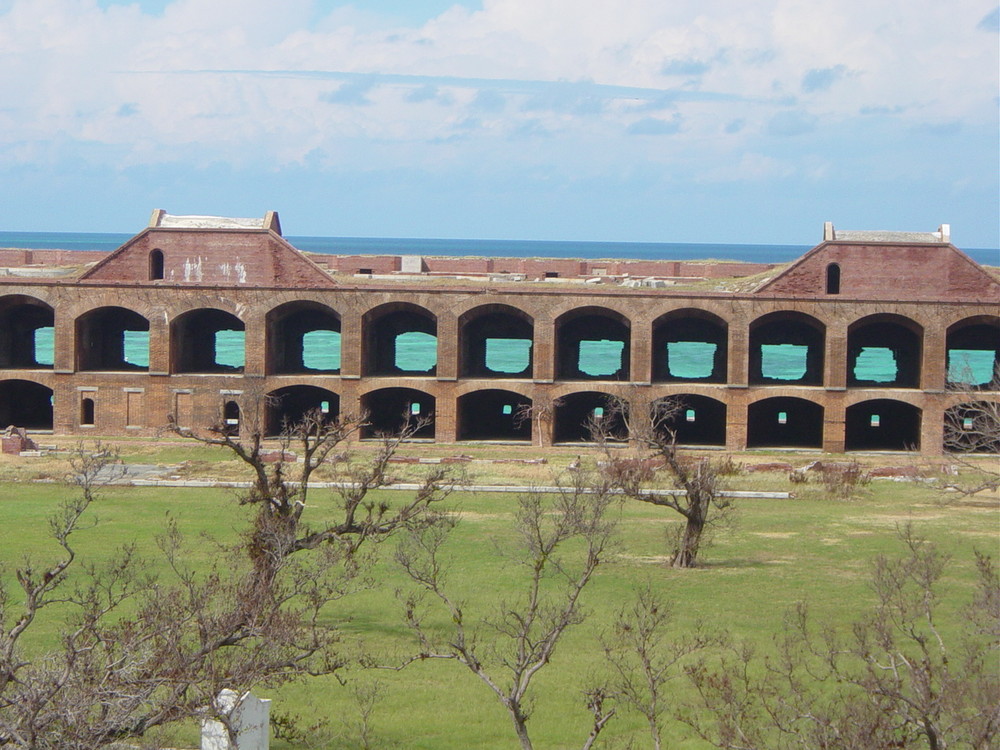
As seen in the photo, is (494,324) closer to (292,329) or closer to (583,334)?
(583,334)

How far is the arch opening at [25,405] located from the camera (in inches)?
1519

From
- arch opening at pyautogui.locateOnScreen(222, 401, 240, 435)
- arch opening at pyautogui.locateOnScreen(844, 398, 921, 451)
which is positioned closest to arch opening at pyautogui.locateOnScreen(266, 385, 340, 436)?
arch opening at pyautogui.locateOnScreen(222, 401, 240, 435)

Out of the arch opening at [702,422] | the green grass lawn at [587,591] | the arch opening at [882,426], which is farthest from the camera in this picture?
the arch opening at [702,422]

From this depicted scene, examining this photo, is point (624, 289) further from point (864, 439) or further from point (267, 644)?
point (267, 644)

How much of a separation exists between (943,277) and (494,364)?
54.5 metres

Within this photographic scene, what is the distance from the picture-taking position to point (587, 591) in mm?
19781

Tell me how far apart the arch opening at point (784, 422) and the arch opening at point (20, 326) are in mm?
20433

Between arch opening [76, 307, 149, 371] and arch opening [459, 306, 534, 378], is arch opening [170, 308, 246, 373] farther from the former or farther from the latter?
arch opening [459, 306, 534, 378]

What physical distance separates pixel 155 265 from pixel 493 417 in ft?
34.9

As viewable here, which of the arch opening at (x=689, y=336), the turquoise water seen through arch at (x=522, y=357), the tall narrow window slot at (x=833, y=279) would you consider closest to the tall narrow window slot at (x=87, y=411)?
the arch opening at (x=689, y=336)

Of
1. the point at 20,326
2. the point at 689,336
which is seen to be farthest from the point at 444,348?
the point at 20,326

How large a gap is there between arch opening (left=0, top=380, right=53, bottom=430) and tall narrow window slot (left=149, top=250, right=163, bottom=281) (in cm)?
510

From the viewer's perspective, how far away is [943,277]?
35.3 metres

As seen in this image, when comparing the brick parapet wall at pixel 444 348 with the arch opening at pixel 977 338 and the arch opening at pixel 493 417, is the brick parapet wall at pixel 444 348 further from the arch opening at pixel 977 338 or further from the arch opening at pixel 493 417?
the arch opening at pixel 493 417
